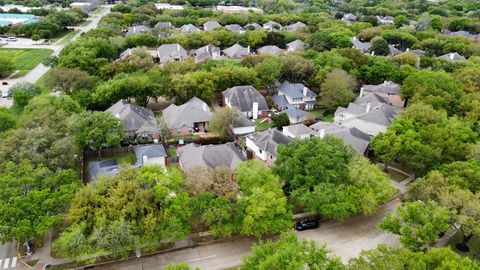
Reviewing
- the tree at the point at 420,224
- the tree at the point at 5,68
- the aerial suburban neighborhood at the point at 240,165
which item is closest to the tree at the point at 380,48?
the aerial suburban neighborhood at the point at 240,165

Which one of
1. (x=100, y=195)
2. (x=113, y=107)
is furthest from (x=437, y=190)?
(x=113, y=107)

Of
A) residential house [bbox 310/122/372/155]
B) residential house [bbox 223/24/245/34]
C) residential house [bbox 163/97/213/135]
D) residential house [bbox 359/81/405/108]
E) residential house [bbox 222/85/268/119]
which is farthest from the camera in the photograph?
residential house [bbox 223/24/245/34]

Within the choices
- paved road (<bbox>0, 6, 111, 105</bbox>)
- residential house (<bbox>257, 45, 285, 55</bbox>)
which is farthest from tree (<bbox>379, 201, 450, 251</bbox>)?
residential house (<bbox>257, 45, 285, 55</bbox>)

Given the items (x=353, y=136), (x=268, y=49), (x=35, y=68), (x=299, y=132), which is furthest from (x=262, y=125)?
(x=35, y=68)

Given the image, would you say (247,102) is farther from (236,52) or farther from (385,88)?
(236,52)

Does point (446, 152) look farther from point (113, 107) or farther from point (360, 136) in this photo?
point (113, 107)

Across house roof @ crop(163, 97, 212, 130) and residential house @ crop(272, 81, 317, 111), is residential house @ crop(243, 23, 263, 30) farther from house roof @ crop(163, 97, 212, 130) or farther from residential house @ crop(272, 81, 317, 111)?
house roof @ crop(163, 97, 212, 130)
